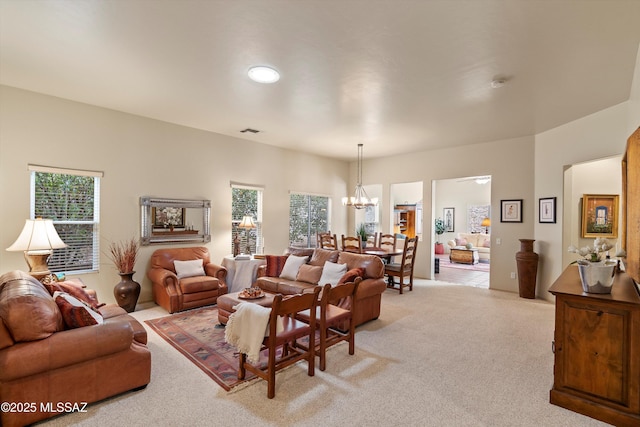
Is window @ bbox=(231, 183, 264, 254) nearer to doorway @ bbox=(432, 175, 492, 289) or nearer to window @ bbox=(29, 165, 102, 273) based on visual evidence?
window @ bbox=(29, 165, 102, 273)

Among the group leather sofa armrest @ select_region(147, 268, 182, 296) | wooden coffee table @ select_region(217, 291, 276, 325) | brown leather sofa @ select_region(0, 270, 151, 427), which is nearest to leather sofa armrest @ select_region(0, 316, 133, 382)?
brown leather sofa @ select_region(0, 270, 151, 427)

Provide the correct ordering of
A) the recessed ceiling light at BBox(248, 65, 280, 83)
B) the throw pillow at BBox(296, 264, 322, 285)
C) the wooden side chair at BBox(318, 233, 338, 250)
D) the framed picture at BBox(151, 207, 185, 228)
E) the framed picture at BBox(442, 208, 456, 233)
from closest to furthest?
the recessed ceiling light at BBox(248, 65, 280, 83) → the throw pillow at BBox(296, 264, 322, 285) → the framed picture at BBox(151, 207, 185, 228) → the wooden side chair at BBox(318, 233, 338, 250) → the framed picture at BBox(442, 208, 456, 233)

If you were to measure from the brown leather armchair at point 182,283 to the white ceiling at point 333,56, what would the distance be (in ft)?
7.61

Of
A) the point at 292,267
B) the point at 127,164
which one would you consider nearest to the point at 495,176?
the point at 292,267

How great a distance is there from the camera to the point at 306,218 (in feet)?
25.5

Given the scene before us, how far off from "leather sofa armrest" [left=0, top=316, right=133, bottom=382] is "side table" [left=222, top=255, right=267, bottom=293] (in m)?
2.96

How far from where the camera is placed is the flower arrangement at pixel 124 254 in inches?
179

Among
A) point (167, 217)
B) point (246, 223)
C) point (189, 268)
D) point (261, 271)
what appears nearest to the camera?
point (189, 268)

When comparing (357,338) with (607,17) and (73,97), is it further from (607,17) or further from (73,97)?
(73,97)

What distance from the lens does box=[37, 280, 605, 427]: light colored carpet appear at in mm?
2217

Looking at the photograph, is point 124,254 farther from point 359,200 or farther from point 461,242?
point 461,242

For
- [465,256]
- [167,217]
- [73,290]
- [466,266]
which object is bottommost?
[466,266]

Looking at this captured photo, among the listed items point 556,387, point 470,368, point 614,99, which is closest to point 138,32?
point 470,368

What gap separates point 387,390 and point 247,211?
4733 mm
